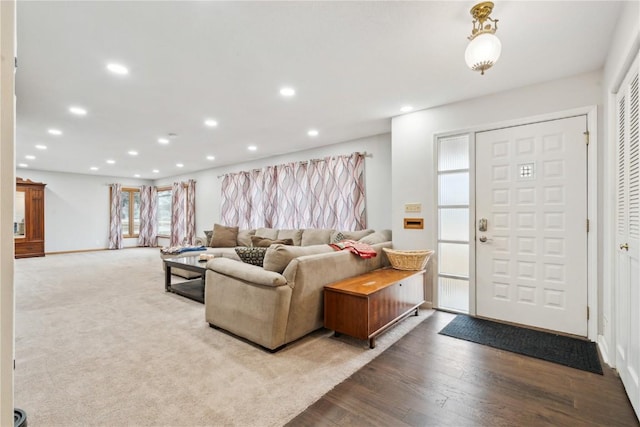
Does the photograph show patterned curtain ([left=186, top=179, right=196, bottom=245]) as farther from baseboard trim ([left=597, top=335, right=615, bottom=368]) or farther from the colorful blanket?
baseboard trim ([left=597, top=335, right=615, bottom=368])

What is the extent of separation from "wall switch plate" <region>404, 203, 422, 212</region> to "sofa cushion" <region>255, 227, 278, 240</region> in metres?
3.07

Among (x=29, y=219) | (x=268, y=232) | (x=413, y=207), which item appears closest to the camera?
(x=413, y=207)

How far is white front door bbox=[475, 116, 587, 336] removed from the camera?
278 centimetres

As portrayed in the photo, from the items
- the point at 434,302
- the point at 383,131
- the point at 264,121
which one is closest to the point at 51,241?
the point at 264,121

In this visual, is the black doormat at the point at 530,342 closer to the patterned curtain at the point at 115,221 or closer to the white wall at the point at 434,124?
the white wall at the point at 434,124

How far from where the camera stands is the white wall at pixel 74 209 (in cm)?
855

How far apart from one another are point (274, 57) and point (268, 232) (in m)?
4.16

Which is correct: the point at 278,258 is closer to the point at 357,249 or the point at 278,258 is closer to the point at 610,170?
the point at 357,249

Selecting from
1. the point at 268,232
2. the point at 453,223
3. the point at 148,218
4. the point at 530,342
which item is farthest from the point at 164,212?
the point at 530,342

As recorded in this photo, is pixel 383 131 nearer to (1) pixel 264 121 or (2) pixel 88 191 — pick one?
(1) pixel 264 121

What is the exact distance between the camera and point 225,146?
18.8 feet

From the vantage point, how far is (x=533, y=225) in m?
2.99

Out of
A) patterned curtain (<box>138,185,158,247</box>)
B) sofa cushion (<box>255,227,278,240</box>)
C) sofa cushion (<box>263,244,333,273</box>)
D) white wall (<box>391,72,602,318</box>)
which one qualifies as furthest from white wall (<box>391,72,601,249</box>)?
patterned curtain (<box>138,185,158,247</box>)

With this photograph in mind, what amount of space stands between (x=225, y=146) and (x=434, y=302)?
4.61 metres
